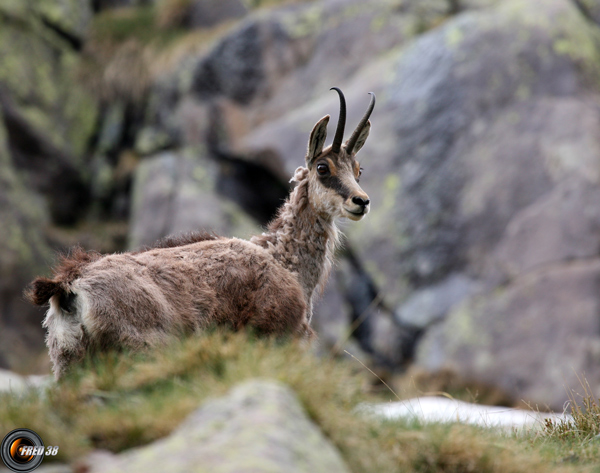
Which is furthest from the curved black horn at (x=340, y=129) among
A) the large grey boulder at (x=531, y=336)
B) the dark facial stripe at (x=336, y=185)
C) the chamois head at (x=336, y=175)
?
the large grey boulder at (x=531, y=336)

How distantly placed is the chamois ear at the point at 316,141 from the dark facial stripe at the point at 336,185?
1.09 ft

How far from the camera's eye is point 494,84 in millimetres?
14625

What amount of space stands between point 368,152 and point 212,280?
31.8 ft

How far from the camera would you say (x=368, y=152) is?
599 inches

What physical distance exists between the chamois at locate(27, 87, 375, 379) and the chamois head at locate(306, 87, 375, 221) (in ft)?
0.04

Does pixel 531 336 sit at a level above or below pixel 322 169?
below

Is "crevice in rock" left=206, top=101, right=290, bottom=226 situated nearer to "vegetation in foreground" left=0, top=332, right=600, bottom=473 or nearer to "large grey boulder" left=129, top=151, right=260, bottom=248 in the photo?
"large grey boulder" left=129, top=151, right=260, bottom=248

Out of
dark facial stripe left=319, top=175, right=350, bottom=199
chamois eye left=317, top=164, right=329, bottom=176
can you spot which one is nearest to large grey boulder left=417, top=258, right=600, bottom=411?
dark facial stripe left=319, top=175, right=350, bottom=199

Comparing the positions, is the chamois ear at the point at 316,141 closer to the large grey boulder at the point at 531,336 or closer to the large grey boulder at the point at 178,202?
→ the large grey boulder at the point at 531,336

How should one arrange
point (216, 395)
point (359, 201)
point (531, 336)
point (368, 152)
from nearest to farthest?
point (216, 395) < point (359, 201) < point (531, 336) < point (368, 152)

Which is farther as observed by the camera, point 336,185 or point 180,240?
point 336,185

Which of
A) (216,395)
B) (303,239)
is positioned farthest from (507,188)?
(216,395)

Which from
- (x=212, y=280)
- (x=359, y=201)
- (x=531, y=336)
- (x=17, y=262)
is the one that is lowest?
(x=17, y=262)

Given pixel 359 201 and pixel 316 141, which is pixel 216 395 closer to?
pixel 359 201
